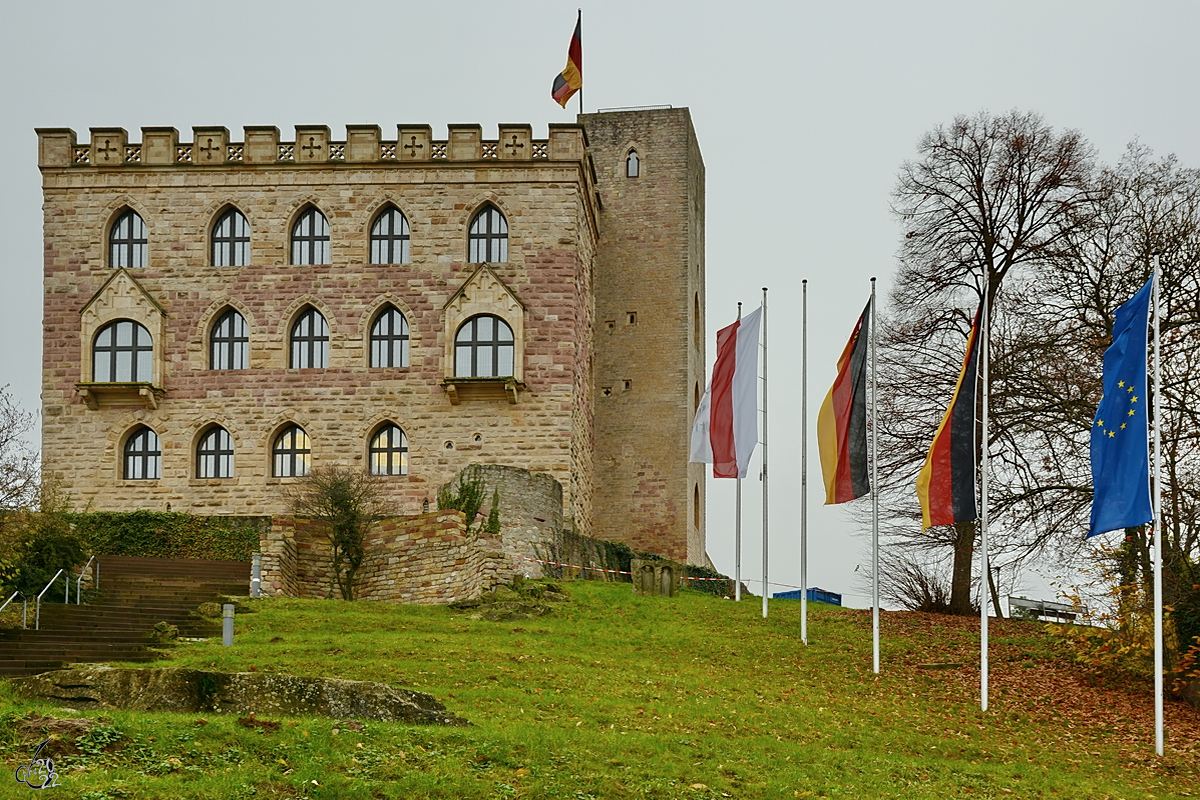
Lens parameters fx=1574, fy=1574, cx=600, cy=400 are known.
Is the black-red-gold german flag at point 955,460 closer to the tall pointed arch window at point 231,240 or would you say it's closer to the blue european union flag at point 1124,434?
the blue european union flag at point 1124,434

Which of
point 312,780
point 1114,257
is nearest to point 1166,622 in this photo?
point 1114,257

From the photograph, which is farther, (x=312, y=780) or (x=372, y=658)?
(x=372, y=658)

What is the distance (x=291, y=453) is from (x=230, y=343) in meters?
3.61

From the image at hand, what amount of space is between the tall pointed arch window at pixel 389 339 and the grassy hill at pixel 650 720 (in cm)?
1187

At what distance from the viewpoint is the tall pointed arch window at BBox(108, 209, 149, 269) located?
146 ft

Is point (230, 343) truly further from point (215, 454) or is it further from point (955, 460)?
point (955, 460)

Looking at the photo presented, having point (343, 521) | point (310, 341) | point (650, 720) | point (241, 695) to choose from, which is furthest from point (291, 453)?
point (241, 695)

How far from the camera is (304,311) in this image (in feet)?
145

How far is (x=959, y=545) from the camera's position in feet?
116

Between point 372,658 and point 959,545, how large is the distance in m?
16.4

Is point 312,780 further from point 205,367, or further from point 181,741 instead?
point 205,367

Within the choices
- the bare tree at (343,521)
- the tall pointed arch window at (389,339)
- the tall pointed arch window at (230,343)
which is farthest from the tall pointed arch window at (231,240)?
the bare tree at (343,521)

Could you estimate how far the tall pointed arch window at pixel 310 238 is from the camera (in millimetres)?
44406

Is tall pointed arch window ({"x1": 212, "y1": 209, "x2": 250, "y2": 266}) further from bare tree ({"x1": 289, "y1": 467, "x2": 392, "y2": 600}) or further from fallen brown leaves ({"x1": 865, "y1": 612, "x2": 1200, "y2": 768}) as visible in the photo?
fallen brown leaves ({"x1": 865, "y1": 612, "x2": 1200, "y2": 768})
